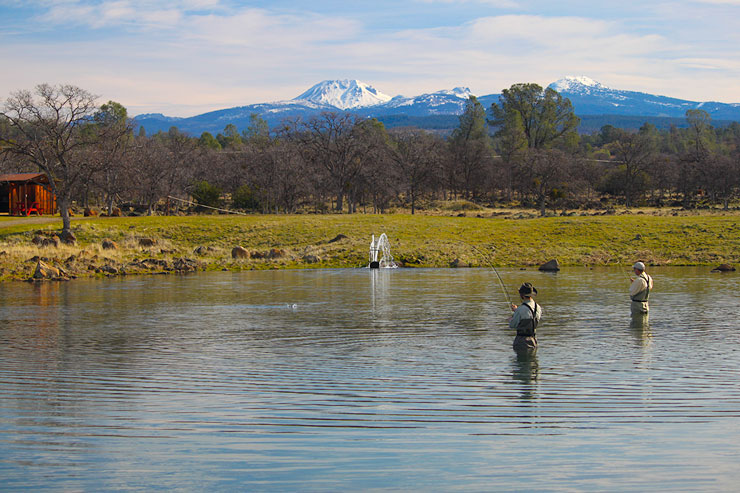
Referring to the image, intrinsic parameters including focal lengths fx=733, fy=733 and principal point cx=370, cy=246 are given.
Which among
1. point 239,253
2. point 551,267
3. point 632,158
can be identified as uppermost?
point 632,158

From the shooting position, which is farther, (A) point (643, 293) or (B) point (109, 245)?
(B) point (109, 245)

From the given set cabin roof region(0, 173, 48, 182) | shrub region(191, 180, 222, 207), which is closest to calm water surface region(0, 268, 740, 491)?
cabin roof region(0, 173, 48, 182)

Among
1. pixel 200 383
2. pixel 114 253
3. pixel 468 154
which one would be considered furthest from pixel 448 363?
pixel 468 154

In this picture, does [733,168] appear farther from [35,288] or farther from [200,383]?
[200,383]

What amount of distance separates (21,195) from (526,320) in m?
75.0

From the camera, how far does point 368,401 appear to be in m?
12.6

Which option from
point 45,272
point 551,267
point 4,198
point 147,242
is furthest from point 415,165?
point 45,272

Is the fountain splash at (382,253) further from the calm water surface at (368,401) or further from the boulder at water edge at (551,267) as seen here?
the calm water surface at (368,401)

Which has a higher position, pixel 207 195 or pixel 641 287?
pixel 207 195

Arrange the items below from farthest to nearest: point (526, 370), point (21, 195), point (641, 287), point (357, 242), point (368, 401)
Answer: point (21, 195)
point (357, 242)
point (641, 287)
point (526, 370)
point (368, 401)

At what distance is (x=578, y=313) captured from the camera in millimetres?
25375

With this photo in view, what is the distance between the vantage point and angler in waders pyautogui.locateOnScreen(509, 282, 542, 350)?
1659 centimetres

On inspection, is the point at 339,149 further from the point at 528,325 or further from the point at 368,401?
the point at 368,401

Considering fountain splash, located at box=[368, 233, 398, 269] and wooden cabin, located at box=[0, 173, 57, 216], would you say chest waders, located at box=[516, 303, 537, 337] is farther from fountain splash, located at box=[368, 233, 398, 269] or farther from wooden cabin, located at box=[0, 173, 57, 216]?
wooden cabin, located at box=[0, 173, 57, 216]
